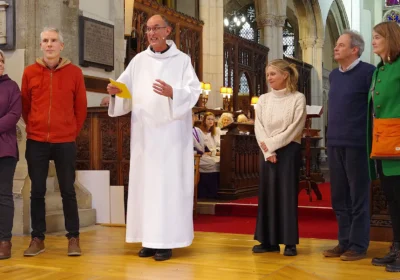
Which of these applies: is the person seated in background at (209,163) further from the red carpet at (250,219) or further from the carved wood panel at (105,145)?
the carved wood panel at (105,145)

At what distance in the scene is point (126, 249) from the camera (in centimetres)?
518

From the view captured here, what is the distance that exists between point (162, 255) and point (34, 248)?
3.44 ft

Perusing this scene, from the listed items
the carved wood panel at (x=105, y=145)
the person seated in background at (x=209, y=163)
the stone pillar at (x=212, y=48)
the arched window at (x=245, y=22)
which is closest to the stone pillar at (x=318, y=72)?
the arched window at (x=245, y=22)

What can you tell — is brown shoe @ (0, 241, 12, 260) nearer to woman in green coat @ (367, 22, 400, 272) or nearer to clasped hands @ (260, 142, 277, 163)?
clasped hands @ (260, 142, 277, 163)

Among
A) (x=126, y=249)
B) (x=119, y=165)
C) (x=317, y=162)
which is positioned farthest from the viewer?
(x=317, y=162)

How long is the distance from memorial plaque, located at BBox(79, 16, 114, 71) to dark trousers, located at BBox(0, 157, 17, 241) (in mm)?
2765

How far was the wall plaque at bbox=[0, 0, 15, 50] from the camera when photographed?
6.64m

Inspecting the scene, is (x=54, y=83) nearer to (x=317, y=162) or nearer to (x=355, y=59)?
(x=355, y=59)

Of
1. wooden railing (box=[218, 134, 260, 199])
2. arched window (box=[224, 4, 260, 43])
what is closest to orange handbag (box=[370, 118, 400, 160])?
wooden railing (box=[218, 134, 260, 199])

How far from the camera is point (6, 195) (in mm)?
4852

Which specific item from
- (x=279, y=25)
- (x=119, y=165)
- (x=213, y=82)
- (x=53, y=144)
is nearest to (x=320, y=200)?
(x=119, y=165)

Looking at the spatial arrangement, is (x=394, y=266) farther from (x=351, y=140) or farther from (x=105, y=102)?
(x=105, y=102)

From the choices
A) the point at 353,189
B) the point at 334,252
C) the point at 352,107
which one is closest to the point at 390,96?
the point at 352,107

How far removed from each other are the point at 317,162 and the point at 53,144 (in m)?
9.82
